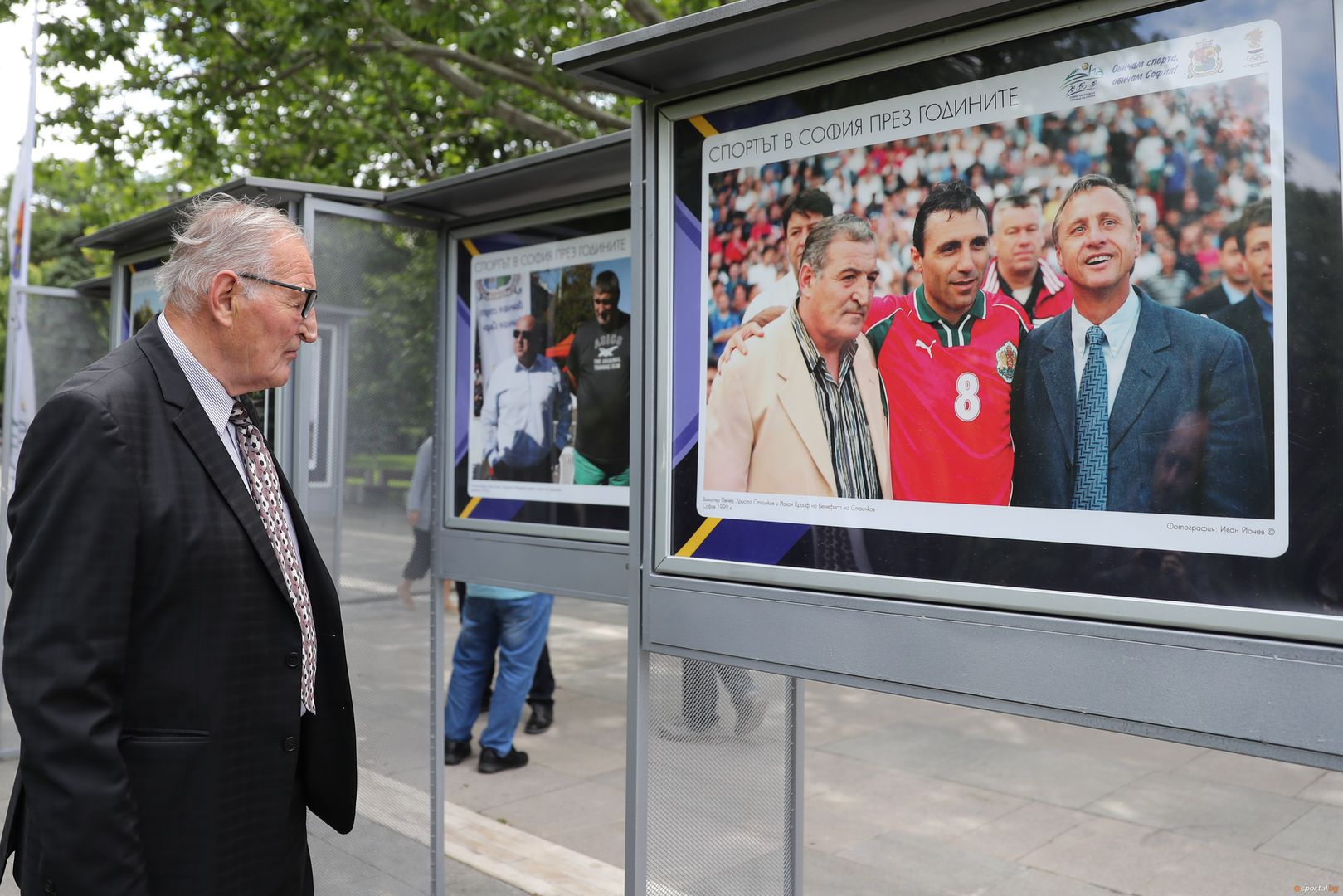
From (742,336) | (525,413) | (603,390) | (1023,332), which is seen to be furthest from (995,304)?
(525,413)

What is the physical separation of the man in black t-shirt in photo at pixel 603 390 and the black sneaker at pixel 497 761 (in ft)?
9.45

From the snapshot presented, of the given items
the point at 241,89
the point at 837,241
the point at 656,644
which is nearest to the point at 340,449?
the point at 656,644

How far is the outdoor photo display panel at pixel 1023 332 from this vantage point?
1.90 m

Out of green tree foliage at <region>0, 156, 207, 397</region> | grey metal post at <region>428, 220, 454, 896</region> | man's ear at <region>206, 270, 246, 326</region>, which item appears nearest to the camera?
man's ear at <region>206, 270, 246, 326</region>

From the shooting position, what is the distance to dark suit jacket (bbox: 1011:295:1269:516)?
6.41ft

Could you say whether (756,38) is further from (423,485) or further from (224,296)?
(423,485)

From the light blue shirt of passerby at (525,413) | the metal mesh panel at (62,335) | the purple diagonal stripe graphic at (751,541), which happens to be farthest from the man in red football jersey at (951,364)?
the metal mesh panel at (62,335)

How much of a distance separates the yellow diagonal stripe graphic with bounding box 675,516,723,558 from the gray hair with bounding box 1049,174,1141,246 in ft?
3.43

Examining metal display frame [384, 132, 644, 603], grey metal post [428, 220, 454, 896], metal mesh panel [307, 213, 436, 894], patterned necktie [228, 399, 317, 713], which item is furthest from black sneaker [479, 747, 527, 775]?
patterned necktie [228, 399, 317, 713]

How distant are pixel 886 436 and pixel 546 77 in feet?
23.5

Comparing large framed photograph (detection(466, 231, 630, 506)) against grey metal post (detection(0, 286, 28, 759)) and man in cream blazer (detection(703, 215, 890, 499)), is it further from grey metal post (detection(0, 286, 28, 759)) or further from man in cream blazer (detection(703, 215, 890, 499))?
grey metal post (detection(0, 286, 28, 759))

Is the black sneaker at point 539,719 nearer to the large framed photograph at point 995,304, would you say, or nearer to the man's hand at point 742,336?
the large framed photograph at point 995,304

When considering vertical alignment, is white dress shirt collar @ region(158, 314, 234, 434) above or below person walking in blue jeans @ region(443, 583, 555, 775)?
above

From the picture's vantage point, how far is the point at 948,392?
2.35m
